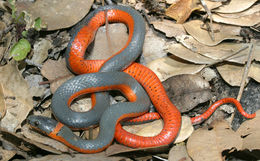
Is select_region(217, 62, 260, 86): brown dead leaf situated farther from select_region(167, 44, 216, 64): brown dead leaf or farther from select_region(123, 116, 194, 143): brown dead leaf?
select_region(123, 116, 194, 143): brown dead leaf

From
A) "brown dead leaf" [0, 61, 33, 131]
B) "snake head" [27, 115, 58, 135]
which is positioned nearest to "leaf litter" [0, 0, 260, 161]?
"brown dead leaf" [0, 61, 33, 131]

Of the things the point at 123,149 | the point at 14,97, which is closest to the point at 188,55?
the point at 123,149

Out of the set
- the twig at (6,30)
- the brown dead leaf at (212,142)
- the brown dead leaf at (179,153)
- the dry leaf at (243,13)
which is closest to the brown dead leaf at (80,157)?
the brown dead leaf at (179,153)

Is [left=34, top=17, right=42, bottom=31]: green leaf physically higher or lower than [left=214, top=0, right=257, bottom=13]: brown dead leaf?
lower

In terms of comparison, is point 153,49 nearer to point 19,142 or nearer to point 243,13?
point 243,13

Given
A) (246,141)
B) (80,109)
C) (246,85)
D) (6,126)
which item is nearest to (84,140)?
(80,109)

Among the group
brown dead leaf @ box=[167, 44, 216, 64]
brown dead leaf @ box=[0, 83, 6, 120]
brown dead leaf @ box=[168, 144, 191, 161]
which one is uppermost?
brown dead leaf @ box=[167, 44, 216, 64]
